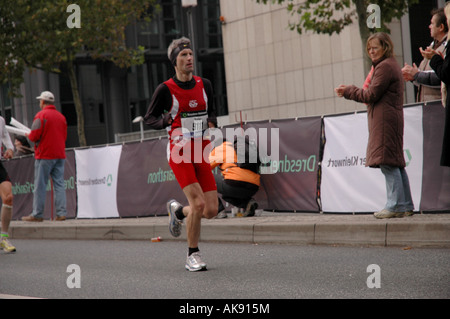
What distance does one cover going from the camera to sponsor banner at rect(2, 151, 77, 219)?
49.9ft

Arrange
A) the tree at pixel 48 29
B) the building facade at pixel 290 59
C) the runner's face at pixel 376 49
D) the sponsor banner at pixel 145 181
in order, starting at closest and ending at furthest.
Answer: the runner's face at pixel 376 49 → the sponsor banner at pixel 145 181 → the tree at pixel 48 29 → the building facade at pixel 290 59

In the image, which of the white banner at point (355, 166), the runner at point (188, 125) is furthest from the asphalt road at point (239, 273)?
the white banner at point (355, 166)

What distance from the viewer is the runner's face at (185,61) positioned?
7461 millimetres

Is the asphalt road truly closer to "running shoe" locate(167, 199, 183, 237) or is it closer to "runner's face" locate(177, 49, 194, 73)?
"running shoe" locate(167, 199, 183, 237)

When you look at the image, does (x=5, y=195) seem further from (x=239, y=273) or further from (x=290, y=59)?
(x=290, y=59)

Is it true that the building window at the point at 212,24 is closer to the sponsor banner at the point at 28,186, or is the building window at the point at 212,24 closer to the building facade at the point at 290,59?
the building facade at the point at 290,59

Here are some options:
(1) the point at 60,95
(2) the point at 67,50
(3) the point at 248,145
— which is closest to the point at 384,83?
(3) the point at 248,145

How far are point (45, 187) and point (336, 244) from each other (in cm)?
687

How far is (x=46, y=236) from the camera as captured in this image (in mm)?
13383

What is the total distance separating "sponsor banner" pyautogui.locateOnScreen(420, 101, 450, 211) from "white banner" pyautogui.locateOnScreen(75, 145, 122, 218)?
631 cm

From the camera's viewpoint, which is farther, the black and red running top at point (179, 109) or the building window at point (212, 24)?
the building window at point (212, 24)

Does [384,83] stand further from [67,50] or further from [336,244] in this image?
[67,50]

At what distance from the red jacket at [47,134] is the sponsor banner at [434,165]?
6980 mm

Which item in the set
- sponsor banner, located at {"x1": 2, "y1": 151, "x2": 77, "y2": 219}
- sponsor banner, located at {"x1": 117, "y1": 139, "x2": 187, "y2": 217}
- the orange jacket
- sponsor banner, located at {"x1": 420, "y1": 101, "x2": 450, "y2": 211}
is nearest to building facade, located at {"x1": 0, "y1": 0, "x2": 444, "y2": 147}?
sponsor banner, located at {"x1": 117, "y1": 139, "x2": 187, "y2": 217}
